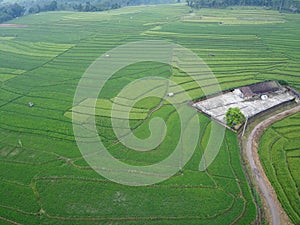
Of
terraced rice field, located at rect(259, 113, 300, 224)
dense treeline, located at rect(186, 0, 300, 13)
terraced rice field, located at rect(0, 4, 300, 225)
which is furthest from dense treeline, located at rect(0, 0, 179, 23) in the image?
terraced rice field, located at rect(259, 113, 300, 224)

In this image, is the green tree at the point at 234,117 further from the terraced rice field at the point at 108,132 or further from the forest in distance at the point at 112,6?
the forest in distance at the point at 112,6

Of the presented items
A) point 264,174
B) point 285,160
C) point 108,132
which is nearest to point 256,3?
point 285,160

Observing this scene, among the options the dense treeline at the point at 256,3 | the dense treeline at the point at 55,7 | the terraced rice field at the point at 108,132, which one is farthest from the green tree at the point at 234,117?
the dense treeline at the point at 55,7

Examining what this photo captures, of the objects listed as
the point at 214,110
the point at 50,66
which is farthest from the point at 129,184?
the point at 50,66

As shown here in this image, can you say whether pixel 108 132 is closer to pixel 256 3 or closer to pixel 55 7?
pixel 256 3

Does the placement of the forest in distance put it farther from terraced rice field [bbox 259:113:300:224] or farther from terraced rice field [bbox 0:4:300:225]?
terraced rice field [bbox 259:113:300:224]
